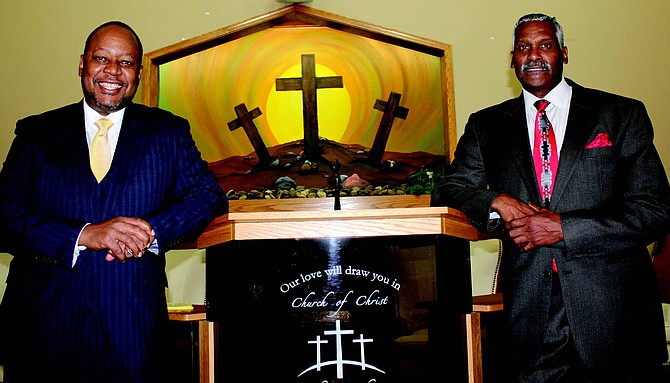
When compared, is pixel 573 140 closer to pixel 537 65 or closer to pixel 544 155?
pixel 544 155

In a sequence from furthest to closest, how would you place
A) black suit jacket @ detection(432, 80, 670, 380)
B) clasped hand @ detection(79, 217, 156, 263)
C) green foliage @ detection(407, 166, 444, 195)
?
green foliage @ detection(407, 166, 444, 195)
black suit jacket @ detection(432, 80, 670, 380)
clasped hand @ detection(79, 217, 156, 263)

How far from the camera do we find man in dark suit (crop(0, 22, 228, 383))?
Result: 6.56 ft

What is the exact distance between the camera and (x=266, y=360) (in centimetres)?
215

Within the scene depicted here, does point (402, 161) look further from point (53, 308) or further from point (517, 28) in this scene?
point (53, 308)

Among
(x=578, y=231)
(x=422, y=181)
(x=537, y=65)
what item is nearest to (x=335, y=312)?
(x=578, y=231)

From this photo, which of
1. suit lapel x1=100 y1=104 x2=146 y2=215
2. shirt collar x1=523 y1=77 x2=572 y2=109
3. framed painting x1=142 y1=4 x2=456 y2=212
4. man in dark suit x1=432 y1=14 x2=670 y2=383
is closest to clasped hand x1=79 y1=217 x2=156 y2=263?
suit lapel x1=100 y1=104 x2=146 y2=215

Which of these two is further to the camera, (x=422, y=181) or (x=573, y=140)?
(x=422, y=181)

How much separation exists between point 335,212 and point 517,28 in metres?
0.97

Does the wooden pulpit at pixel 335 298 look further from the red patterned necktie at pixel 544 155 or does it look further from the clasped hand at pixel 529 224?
the red patterned necktie at pixel 544 155

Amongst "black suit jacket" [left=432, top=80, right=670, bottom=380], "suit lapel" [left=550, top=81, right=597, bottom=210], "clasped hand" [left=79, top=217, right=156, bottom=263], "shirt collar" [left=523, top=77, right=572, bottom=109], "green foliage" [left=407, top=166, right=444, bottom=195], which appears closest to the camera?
"clasped hand" [left=79, top=217, right=156, bottom=263]

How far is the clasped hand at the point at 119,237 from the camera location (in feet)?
6.56

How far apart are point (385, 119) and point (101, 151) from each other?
2711 mm

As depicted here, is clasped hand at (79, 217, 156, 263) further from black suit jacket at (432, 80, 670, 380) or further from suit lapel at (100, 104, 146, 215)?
black suit jacket at (432, 80, 670, 380)

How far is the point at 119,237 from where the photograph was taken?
6.55ft
